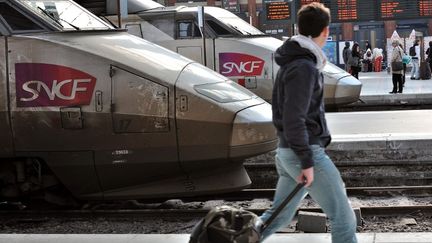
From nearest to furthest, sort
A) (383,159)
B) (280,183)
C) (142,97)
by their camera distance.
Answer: (280,183), (142,97), (383,159)

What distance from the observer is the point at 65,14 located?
6645 millimetres

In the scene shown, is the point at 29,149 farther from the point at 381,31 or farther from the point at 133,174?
the point at 381,31

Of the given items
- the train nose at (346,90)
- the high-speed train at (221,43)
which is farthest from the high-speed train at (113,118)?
the train nose at (346,90)

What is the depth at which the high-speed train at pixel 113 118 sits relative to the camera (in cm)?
589

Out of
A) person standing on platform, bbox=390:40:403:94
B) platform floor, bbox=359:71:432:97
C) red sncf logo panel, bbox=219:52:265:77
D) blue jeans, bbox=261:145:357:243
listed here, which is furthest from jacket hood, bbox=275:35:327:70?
person standing on platform, bbox=390:40:403:94

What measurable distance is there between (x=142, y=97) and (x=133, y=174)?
76 cm

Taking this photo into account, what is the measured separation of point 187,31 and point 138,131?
6429 millimetres

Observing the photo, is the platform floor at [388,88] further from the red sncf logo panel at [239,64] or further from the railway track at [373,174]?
the railway track at [373,174]

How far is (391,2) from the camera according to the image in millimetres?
22750

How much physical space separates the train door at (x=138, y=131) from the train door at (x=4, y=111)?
2.85 ft

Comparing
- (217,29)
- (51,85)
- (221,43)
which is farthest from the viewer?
(217,29)

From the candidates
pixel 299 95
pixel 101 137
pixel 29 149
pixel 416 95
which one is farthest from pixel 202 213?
pixel 416 95

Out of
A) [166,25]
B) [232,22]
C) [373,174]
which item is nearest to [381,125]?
[373,174]

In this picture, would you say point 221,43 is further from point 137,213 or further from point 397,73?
point 397,73
